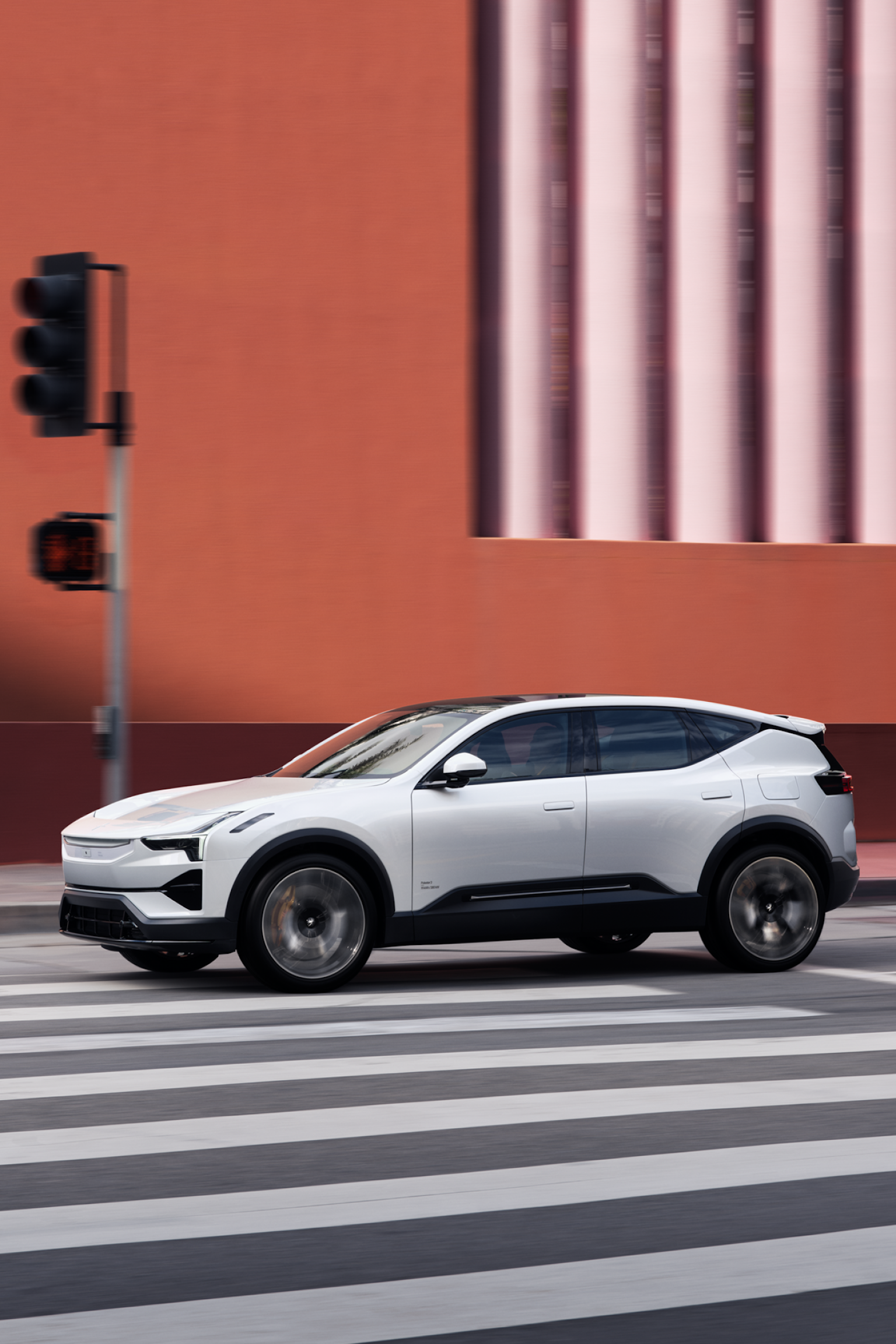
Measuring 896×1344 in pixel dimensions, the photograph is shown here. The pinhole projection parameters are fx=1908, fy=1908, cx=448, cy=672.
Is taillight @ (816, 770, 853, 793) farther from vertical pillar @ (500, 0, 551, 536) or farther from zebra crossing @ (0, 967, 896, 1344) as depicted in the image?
vertical pillar @ (500, 0, 551, 536)

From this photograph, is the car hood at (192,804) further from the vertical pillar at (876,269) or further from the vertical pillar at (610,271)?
the vertical pillar at (876,269)

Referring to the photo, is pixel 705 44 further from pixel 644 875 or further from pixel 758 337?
pixel 644 875

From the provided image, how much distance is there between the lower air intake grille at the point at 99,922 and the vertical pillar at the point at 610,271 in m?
10.5

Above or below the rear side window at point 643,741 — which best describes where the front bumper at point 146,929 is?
below

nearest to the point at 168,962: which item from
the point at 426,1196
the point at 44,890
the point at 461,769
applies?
the point at 461,769

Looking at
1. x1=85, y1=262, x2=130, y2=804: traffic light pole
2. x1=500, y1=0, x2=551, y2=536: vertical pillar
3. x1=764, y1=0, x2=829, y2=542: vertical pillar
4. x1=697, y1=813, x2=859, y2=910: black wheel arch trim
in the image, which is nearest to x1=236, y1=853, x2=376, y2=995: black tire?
x1=697, y1=813, x2=859, y2=910: black wheel arch trim

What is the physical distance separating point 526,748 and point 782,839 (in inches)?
64.4

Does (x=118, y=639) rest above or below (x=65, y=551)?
below

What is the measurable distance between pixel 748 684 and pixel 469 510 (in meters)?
3.52

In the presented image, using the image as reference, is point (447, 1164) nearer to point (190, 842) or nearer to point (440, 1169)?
point (440, 1169)

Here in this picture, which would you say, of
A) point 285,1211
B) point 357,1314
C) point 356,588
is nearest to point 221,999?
point 285,1211

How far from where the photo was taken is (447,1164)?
6.05 metres

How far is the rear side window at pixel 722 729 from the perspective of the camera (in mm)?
10930

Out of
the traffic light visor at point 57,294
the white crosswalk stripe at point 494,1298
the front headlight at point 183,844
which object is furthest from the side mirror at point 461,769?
the white crosswalk stripe at point 494,1298
